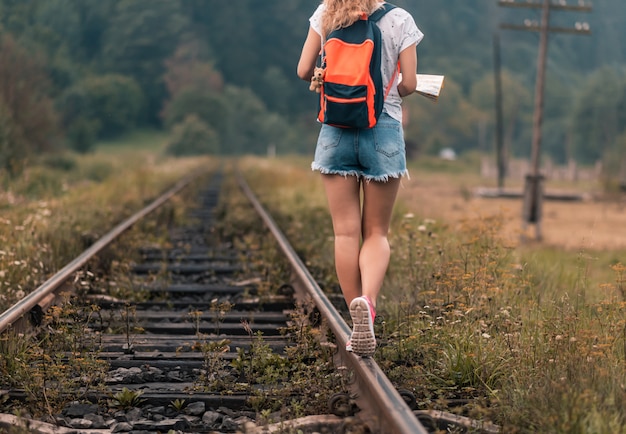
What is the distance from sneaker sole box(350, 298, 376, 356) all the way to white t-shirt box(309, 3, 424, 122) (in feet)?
3.08

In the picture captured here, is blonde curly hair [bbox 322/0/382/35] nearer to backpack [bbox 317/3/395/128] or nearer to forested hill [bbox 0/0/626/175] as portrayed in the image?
backpack [bbox 317/3/395/128]

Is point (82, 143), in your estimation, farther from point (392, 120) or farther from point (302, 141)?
point (392, 120)

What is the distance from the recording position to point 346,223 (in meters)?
4.89

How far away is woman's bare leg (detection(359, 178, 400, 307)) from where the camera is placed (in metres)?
4.78

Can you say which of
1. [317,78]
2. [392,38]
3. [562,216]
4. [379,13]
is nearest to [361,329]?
[317,78]

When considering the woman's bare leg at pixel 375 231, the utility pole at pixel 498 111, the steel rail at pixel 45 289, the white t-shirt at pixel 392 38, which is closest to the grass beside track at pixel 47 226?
the steel rail at pixel 45 289

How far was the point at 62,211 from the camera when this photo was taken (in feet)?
39.5

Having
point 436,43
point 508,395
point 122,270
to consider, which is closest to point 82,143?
point 122,270

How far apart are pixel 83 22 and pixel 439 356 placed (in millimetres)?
122497

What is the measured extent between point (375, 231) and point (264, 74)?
143454 millimetres

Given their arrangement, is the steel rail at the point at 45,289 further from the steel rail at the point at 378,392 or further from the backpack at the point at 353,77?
the backpack at the point at 353,77

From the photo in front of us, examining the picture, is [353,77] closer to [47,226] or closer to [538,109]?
[47,226]

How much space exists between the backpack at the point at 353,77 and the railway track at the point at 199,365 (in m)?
1.15

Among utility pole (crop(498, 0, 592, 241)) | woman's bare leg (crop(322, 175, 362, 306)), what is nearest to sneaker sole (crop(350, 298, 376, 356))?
woman's bare leg (crop(322, 175, 362, 306))
